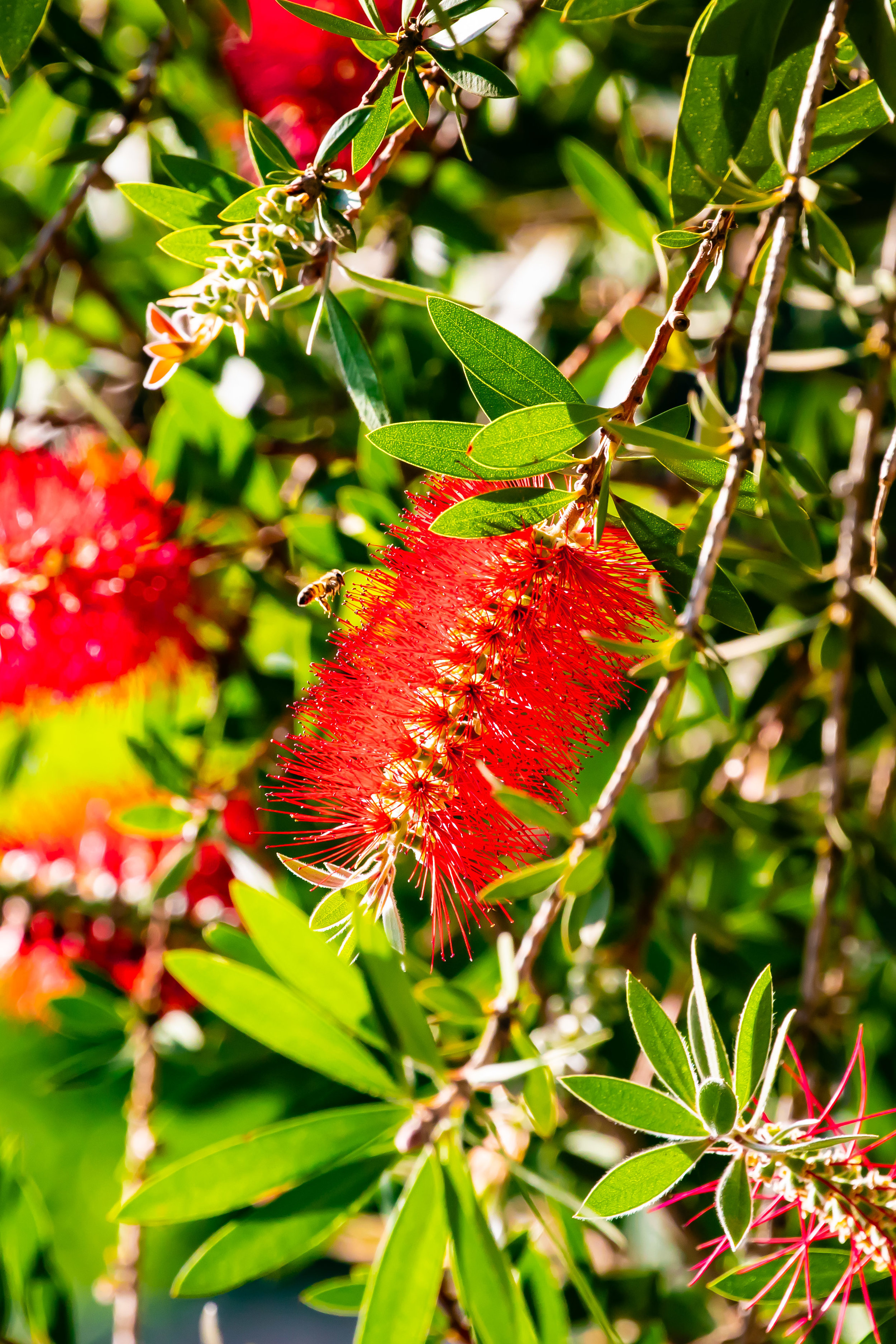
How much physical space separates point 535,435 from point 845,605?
0.44 metres

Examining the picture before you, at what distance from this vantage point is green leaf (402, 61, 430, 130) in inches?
21.0

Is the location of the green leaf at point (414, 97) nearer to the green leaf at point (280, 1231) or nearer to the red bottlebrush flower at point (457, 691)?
the red bottlebrush flower at point (457, 691)

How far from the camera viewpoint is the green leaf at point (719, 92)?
0.53 meters

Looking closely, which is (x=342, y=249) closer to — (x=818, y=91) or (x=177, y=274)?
(x=818, y=91)

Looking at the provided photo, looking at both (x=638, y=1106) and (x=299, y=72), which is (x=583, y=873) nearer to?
(x=638, y=1106)

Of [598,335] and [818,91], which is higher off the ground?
[818,91]

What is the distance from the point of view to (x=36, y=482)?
92 centimetres

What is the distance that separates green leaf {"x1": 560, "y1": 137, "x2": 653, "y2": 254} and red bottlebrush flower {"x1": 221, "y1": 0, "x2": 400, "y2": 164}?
0.19 metres

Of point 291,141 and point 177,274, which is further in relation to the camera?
point 177,274

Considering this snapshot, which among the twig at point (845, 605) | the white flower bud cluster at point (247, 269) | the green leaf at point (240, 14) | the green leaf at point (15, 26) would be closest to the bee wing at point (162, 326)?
the white flower bud cluster at point (247, 269)

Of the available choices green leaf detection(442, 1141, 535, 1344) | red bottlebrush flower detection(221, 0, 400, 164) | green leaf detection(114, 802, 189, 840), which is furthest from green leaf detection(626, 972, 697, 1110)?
red bottlebrush flower detection(221, 0, 400, 164)

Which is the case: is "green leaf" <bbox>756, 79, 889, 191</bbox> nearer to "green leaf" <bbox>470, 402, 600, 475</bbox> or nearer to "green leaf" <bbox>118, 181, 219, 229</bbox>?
"green leaf" <bbox>470, 402, 600, 475</bbox>

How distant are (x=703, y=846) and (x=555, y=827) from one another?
0.65 metres

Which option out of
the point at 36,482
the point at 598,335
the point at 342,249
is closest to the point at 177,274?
the point at 36,482
